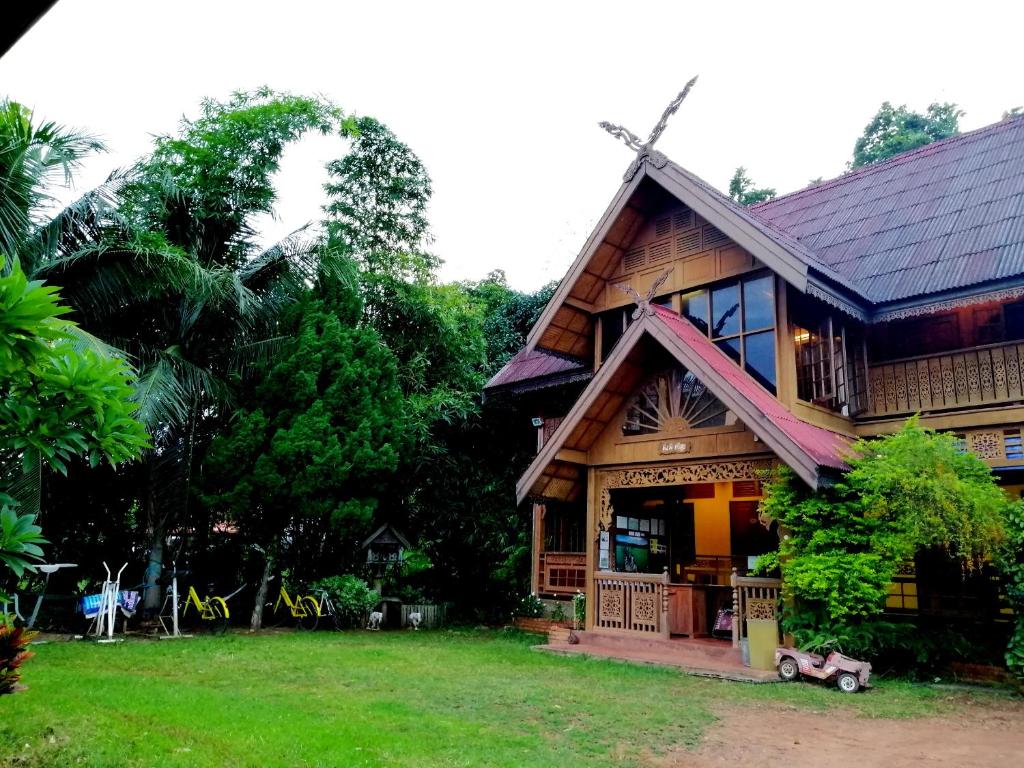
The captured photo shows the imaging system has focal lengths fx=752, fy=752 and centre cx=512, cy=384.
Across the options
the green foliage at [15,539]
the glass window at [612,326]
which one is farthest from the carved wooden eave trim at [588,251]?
the green foliage at [15,539]

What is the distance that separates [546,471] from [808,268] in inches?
210

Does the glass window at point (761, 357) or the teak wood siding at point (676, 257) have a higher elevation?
the teak wood siding at point (676, 257)

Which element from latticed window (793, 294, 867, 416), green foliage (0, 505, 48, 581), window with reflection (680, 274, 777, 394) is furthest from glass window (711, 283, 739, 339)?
green foliage (0, 505, 48, 581)

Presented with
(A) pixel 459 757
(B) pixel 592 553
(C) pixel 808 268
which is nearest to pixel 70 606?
(B) pixel 592 553

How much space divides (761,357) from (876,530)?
343 cm

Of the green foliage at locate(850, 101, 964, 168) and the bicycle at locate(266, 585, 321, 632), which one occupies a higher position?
the green foliage at locate(850, 101, 964, 168)

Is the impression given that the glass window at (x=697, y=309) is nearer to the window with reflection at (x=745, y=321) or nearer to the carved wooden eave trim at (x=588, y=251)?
the window with reflection at (x=745, y=321)

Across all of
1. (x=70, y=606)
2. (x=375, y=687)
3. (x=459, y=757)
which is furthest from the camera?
(x=70, y=606)

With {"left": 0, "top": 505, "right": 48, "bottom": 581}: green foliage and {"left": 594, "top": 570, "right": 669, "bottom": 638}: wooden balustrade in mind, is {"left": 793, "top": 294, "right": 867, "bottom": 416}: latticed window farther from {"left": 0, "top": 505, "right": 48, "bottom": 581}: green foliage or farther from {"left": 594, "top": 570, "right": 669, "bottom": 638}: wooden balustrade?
{"left": 0, "top": 505, "right": 48, "bottom": 581}: green foliage

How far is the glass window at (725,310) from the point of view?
12.7m

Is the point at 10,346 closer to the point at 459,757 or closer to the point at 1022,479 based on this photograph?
the point at 459,757

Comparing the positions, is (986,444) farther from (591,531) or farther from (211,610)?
(211,610)

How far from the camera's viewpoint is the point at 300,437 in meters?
14.2

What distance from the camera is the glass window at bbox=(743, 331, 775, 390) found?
1198cm
